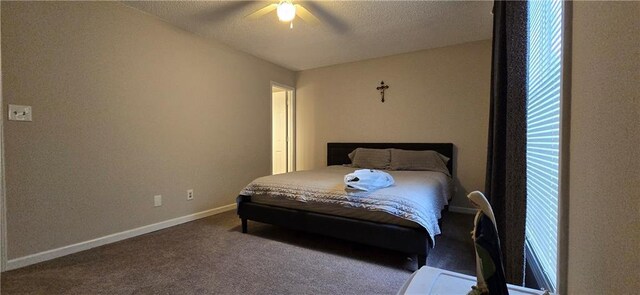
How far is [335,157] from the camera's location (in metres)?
4.41

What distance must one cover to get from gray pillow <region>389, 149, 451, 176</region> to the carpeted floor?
37.2 inches

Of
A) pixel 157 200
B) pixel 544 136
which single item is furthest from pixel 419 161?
pixel 157 200

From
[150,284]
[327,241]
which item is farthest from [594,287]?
[150,284]

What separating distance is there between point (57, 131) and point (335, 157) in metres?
3.36

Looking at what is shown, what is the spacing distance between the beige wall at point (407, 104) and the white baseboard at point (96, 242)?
227 centimetres

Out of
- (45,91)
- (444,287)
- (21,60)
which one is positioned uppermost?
(21,60)

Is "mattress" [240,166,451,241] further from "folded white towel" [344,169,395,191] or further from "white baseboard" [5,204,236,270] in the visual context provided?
A: "white baseboard" [5,204,236,270]

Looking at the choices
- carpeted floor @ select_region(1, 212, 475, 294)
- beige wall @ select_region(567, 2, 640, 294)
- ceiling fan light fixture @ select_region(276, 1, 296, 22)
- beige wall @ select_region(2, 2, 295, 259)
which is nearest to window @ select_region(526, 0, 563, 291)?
beige wall @ select_region(567, 2, 640, 294)

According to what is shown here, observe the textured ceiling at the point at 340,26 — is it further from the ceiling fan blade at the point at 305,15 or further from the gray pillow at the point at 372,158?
the gray pillow at the point at 372,158

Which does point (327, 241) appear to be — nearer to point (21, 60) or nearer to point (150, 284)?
point (150, 284)

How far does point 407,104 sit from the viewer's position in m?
3.87

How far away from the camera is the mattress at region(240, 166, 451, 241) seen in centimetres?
192

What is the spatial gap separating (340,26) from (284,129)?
251 cm

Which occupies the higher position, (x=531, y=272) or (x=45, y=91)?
(x=45, y=91)
